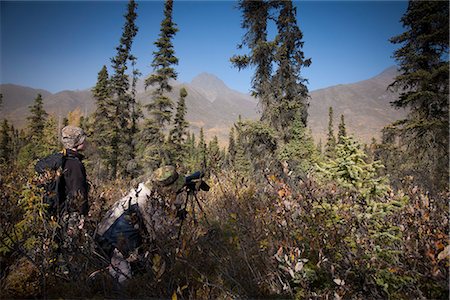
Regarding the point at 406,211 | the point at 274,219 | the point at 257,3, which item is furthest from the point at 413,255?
the point at 257,3

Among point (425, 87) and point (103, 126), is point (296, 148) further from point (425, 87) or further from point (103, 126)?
point (103, 126)

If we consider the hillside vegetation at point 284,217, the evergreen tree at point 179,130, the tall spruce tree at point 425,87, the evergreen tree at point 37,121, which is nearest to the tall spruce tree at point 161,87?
the evergreen tree at point 179,130

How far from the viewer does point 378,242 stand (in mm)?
2275

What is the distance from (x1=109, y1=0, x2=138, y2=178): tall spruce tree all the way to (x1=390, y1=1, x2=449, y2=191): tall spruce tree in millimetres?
19846

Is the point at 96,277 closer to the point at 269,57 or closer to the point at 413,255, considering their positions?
the point at 413,255

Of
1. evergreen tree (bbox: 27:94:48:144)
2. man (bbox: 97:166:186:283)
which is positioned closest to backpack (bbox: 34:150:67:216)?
man (bbox: 97:166:186:283)

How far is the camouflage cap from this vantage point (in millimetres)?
2646

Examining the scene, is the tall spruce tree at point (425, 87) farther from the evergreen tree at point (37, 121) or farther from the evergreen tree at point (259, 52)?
the evergreen tree at point (37, 121)

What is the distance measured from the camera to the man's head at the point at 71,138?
3311 mm

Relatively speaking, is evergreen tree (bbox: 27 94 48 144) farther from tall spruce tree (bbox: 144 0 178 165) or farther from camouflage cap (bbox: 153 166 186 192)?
camouflage cap (bbox: 153 166 186 192)

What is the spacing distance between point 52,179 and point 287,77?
1156cm

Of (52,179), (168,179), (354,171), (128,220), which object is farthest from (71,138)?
(354,171)

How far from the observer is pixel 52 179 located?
2961 mm

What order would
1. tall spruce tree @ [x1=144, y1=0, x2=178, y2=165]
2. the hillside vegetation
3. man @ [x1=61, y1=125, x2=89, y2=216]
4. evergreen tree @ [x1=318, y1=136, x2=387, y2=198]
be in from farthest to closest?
tall spruce tree @ [x1=144, y1=0, x2=178, y2=165] → man @ [x1=61, y1=125, x2=89, y2=216] → evergreen tree @ [x1=318, y1=136, x2=387, y2=198] → the hillside vegetation
